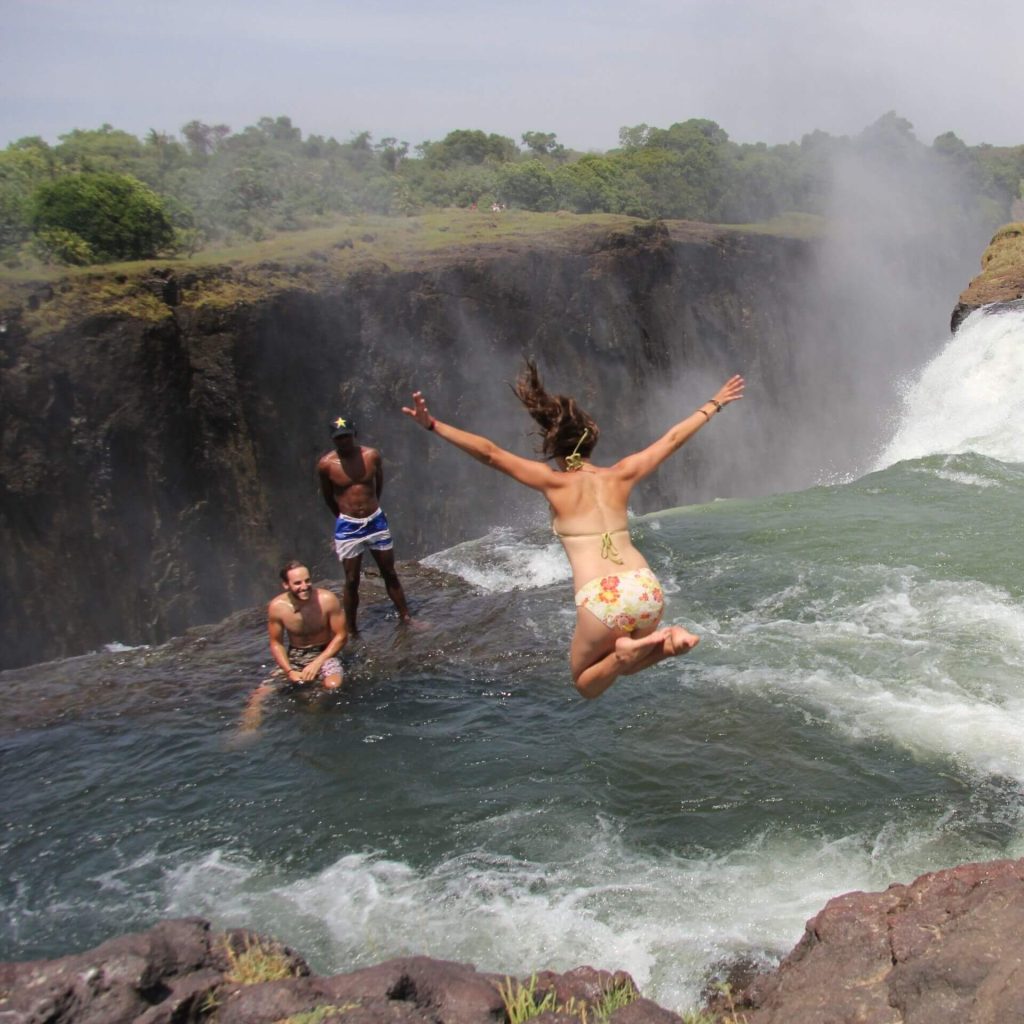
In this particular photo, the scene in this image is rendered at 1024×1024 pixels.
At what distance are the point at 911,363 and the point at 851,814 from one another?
1545 inches

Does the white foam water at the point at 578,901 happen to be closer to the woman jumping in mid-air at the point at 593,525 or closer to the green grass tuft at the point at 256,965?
the green grass tuft at the point at 256,965

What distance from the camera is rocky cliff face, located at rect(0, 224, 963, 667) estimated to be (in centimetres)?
1620

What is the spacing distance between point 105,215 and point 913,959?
1994 centimetres

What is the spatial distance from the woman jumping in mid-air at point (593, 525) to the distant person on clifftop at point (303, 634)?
3.48 m

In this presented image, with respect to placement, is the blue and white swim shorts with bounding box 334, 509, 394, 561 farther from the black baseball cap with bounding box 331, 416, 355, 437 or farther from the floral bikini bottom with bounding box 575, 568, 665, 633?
the floral bikini bottom with bounding box 575, 568, 665, 633

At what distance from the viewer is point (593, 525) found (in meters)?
4.06

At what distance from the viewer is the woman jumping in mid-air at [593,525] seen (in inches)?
154

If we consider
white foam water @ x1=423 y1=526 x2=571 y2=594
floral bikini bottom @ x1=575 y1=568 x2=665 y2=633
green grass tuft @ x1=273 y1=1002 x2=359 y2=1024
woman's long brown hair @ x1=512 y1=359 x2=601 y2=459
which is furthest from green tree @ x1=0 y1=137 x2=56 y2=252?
green grass tuft @ x1=273 y1=1002 x2=359 y2=1024

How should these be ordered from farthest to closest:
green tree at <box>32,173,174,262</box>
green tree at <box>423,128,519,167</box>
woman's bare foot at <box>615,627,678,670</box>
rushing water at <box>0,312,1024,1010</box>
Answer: green tree at <box>423,128,519,167</box>
green tree at <box>32,173,174,262</box>
rushing water at <box>0,312,1024,1010</box>
woman's bare foot at <box>615,627,678,670</box>

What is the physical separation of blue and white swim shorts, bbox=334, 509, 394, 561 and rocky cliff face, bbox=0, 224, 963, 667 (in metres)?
10.1

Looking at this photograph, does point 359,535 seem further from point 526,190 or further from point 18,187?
point 526,190

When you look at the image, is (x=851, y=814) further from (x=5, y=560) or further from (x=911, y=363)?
(x=911, y=363)

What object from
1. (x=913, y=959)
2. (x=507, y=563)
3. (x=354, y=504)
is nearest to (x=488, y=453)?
(x=913, y=959)

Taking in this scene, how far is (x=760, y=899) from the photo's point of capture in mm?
4348
